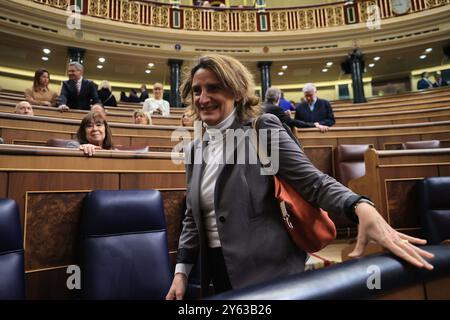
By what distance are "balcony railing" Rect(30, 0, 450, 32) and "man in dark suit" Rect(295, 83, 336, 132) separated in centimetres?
449

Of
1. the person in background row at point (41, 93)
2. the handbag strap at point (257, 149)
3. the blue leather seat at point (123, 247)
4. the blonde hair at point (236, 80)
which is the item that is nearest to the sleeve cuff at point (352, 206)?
the handbag strap at point (257, 149)

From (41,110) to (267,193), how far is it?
8.46 feet

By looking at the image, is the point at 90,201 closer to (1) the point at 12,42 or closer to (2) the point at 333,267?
(2) the point at 333,267

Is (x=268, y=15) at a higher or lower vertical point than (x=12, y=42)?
higher

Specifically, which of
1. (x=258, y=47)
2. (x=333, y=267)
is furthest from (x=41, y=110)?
(x=258, y=47)

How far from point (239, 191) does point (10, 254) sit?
575 millimetres

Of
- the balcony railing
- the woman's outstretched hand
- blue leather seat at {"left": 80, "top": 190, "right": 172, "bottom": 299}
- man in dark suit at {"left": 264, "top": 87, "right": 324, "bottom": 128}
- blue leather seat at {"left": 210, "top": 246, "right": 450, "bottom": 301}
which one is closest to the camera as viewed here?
blue leather seat at {"left": 210, "top": 246, "right": 450, "bottom": 301}

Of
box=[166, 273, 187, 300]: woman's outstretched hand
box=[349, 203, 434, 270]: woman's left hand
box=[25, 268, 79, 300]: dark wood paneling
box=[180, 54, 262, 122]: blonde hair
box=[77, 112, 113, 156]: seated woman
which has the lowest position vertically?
box=[25, 268, 79, 300]: dark wood paneling

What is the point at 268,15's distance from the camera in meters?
6.61

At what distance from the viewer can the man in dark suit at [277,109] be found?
2.15 m

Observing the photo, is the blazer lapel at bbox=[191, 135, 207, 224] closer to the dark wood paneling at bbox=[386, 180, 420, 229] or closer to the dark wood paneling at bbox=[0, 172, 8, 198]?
the dark wood paneling at bbox=[0, 172, 8, 198]

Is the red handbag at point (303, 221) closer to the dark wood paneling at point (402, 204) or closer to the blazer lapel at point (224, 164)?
the blazer lapel at point (224, 164)

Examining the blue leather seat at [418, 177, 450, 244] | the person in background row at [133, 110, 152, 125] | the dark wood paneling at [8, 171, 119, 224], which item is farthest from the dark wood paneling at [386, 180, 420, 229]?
the person in background row at [133, 110, 152, 125]

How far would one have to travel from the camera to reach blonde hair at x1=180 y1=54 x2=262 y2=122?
2.00 ft
